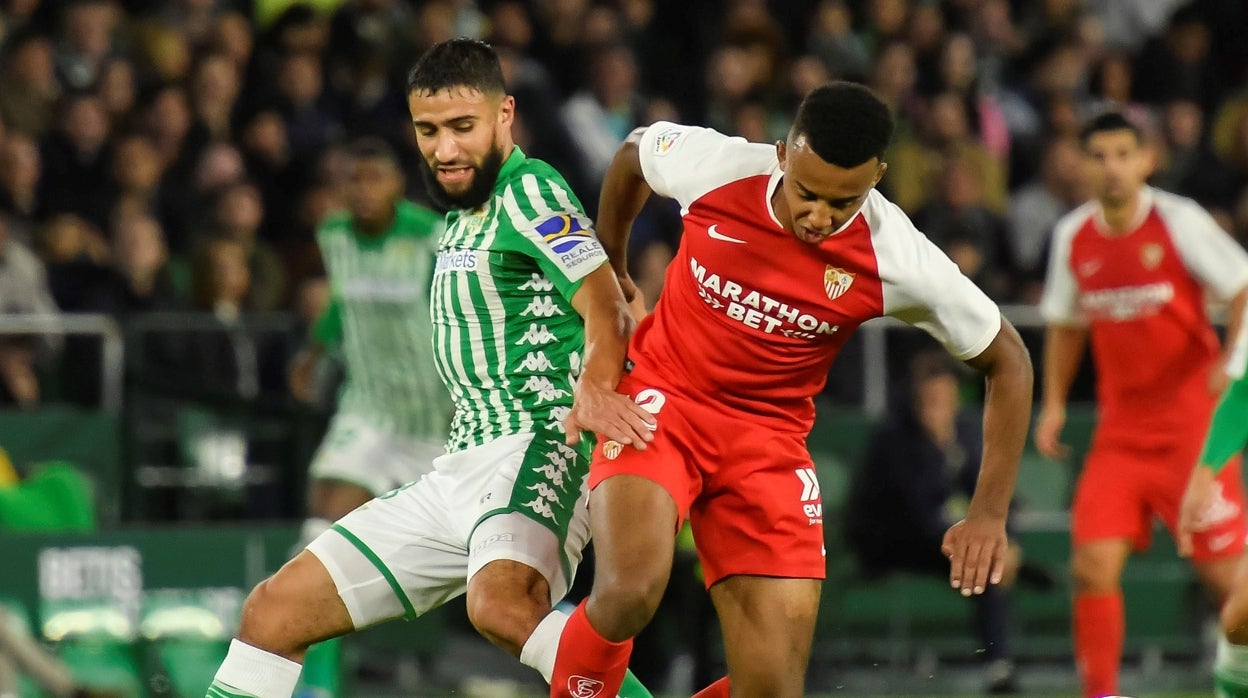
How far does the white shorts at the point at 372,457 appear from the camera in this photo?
818cm

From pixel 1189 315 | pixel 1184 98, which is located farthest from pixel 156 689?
pixel 1184 98

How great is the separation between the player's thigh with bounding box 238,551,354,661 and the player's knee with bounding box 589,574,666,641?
2.46 ft

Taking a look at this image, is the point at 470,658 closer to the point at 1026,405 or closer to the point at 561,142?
the point at 561,142

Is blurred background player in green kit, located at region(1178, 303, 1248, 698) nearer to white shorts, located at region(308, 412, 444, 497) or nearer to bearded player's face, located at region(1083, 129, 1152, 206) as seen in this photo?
bearded player's face, located at region(1083, 129, 1152, 206)

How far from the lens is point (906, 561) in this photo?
32.2 feet

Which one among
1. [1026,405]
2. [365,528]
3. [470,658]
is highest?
[1026,405]

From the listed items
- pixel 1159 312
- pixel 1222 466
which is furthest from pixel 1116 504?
pixel 1222 466

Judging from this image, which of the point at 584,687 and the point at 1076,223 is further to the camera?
the point at 1076,223


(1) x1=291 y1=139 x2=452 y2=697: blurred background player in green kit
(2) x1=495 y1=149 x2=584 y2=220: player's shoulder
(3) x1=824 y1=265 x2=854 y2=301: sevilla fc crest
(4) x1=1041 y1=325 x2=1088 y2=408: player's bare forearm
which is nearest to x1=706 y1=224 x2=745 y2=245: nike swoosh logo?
(3) x1=824 y1=265 x2=854 y2=301: sevilla fc crest

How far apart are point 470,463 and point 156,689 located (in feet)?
8.69

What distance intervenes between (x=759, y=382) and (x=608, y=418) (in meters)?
0.45

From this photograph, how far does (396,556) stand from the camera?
529cm

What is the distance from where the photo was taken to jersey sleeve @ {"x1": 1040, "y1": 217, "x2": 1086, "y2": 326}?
8.33 m

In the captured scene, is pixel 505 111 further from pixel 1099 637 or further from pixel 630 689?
pixel 1099 637
